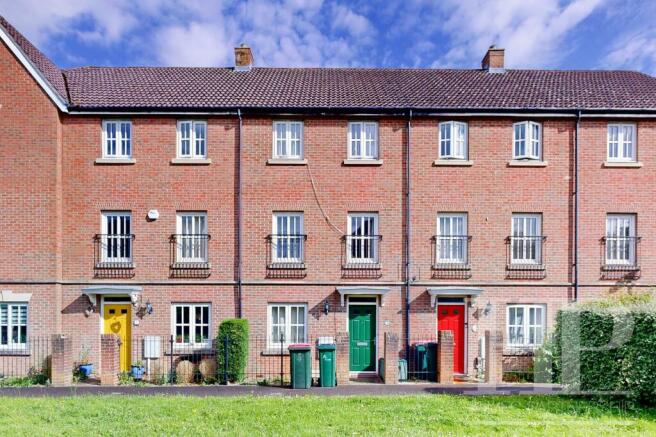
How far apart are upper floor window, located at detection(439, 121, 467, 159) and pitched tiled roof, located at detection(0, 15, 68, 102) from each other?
12.6m

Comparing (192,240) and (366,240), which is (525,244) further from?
(192,240)

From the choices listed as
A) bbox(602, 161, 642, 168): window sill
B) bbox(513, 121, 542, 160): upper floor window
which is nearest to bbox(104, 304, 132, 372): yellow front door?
bbox(513, 121, 542, 160): upper floor window

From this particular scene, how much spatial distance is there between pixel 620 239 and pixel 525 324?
425 centimetres

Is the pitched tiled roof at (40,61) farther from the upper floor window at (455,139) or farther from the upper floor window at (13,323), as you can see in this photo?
the upper floor window at (455,139)

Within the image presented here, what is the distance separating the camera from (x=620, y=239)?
14.4 m

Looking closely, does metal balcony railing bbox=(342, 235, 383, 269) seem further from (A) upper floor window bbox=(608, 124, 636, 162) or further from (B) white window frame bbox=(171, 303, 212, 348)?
(A) upper floor window bbox=(608, 124, 636, 162)

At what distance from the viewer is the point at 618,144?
1461cm

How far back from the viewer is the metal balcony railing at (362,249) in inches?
564

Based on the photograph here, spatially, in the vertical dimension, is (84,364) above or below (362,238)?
below

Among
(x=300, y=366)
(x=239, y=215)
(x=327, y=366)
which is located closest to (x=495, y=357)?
(x=327, y=366)

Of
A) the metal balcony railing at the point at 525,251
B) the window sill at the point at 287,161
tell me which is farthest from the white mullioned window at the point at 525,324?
the window sill at the point at 287,161

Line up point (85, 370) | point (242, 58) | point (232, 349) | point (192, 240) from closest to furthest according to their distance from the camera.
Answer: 1. point (232, 349)
2. point (85, 370)
3. point (192, 240)
4. point (242, 58)

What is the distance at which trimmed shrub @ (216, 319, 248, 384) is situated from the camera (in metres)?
12.8

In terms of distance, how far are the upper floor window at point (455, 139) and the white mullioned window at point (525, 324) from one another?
212 inches
